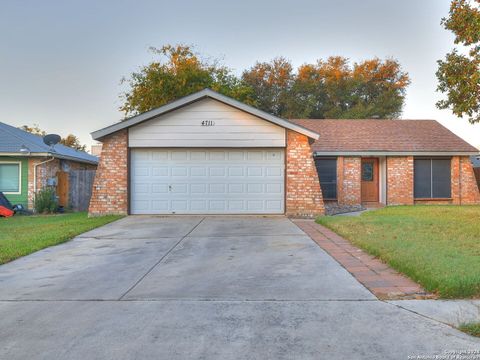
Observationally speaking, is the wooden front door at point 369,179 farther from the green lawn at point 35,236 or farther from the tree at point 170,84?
the green lawn at point 35,236

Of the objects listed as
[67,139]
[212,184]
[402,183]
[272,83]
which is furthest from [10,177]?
[67,139]

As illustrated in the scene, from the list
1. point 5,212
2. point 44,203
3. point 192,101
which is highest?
point 192,101

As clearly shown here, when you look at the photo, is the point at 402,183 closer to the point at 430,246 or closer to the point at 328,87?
the point at 430,246

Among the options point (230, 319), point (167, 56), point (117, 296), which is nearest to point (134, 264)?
point (117, 296)

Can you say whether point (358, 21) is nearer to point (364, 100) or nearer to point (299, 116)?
point (299, 116)

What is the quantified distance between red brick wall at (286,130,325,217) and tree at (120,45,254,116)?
1420 centimetres

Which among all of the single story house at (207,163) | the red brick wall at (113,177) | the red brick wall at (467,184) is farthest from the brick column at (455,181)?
the red brick wall at (113,177)

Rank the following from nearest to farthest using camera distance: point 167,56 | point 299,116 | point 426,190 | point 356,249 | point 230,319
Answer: point 230,319 < point 356,249 < point 426,190 < point 167,56 < point 299,116

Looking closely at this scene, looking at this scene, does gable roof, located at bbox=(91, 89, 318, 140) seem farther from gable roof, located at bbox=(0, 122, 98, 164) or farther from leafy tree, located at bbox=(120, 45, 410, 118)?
leafy tree, located at bbox=(120, 45, 410, 118)

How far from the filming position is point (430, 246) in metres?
7.07

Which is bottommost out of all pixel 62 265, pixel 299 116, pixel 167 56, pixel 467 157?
pixel 62 265

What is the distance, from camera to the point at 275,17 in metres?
16.5

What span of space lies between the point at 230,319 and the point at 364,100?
110 feet

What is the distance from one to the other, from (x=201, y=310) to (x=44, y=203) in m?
14.3
